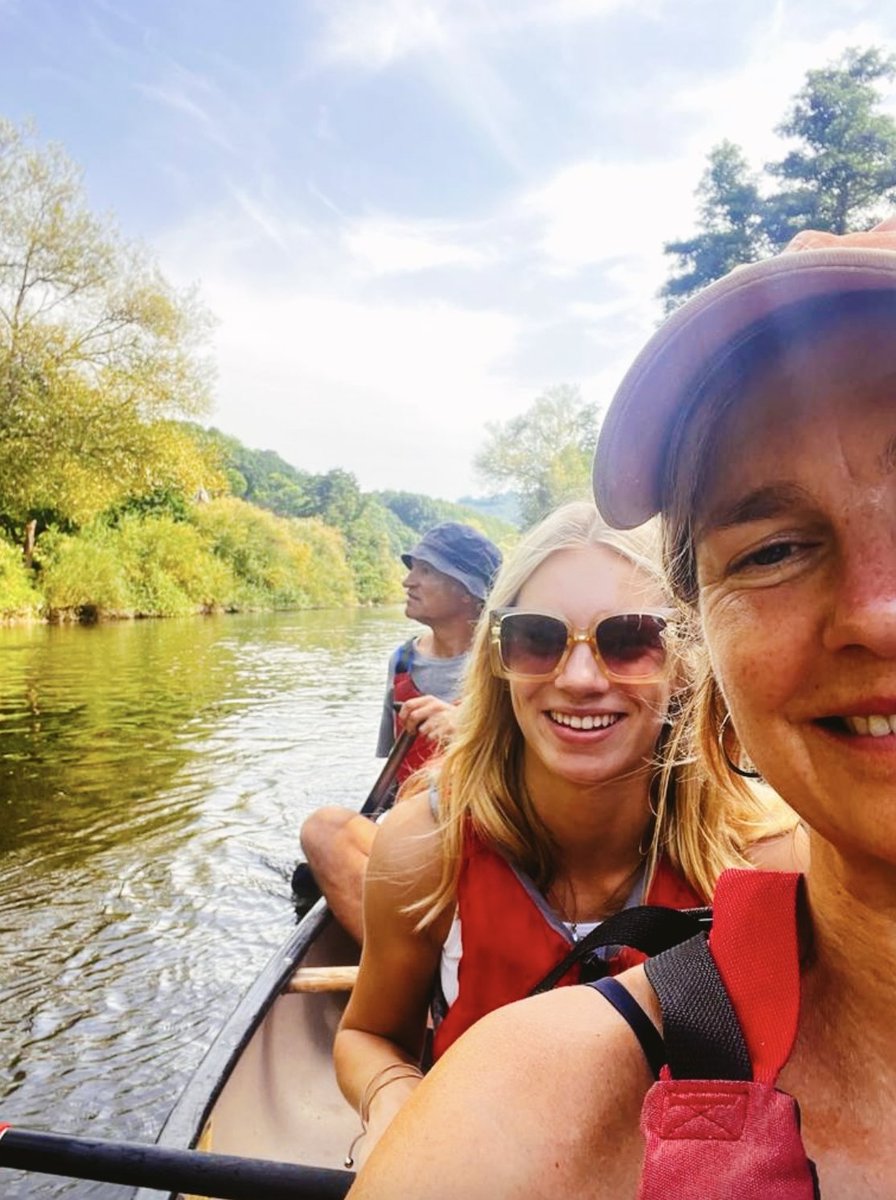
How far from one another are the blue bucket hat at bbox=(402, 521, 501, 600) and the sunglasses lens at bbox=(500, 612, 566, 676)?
280cm

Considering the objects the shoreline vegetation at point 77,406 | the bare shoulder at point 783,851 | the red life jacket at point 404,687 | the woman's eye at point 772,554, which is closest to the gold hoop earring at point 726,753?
the bare shoulder at point 783,851

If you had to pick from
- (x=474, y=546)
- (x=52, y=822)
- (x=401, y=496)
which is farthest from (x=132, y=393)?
(x=401, y=496)

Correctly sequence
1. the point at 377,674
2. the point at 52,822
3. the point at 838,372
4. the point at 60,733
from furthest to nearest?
the point at 377,674, the point at 60,733, the point at 52,822, the point at 838,372

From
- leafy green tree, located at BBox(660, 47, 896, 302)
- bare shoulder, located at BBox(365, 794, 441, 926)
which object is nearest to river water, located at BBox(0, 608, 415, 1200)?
bare shoulder, located at BBox(365, 794, 441, 926)

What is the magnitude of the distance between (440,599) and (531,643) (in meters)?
2.92

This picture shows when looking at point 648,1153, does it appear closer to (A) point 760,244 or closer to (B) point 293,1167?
(B) point 293,1167

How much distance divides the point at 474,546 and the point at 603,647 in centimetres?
312

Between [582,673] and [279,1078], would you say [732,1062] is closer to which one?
[582,673]

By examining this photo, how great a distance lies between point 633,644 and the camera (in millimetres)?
1747

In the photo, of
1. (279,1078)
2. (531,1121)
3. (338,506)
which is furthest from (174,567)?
(338,506)

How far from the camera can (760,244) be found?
26.1 metres

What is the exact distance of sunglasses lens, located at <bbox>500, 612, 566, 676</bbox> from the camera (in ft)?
5.72

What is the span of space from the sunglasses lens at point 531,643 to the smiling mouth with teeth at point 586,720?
10 centimetres

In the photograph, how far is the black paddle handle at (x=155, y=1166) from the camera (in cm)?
136
